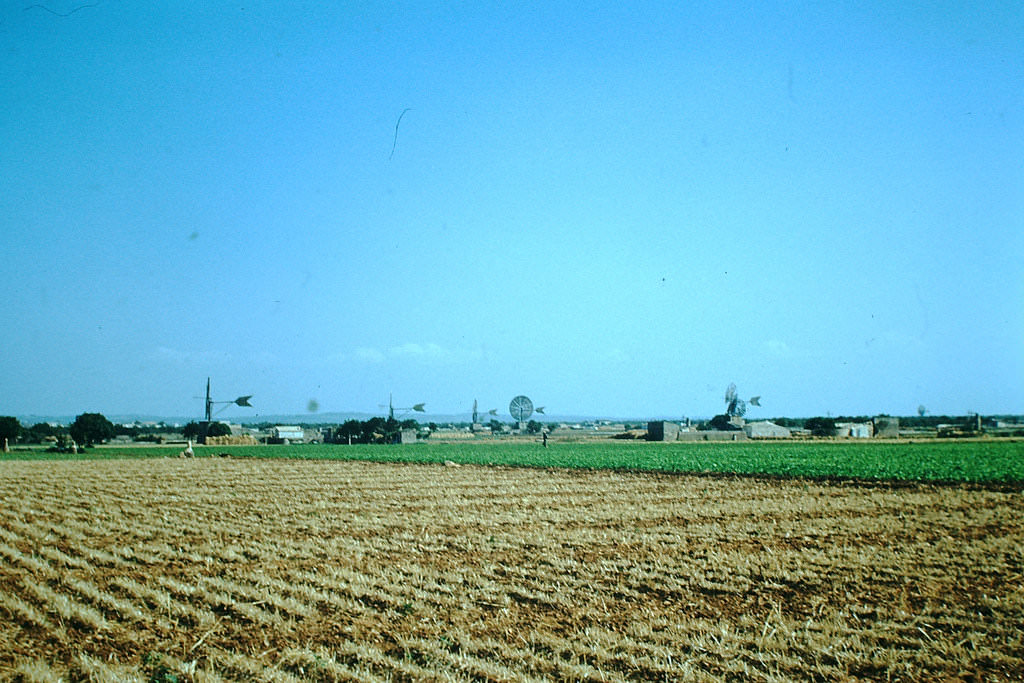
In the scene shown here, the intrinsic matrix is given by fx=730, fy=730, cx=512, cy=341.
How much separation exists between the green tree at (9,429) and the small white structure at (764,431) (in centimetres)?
11074

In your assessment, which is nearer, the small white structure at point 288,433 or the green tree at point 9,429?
the green tree at point 9,429

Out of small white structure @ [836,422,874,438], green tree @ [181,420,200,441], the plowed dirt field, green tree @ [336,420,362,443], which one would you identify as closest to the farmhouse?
small white structure @ [836,422,874,438]

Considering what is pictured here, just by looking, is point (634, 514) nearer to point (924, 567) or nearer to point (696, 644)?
point (924, 567)

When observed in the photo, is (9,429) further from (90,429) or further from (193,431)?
(193,431)

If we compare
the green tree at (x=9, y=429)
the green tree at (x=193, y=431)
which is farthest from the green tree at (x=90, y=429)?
the green tree at (x=193, y=431)

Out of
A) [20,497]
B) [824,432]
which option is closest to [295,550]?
[20,497]

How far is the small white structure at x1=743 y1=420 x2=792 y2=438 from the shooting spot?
427ft

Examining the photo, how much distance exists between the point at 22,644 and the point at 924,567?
534 inches

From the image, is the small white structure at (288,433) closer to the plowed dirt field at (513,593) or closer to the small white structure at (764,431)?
the small white structure at (764,431)

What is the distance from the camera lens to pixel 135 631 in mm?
8961

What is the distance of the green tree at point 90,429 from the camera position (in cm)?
9481

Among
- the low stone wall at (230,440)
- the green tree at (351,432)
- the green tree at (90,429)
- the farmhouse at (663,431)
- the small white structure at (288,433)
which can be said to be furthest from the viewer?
the small white structure at (288,433)

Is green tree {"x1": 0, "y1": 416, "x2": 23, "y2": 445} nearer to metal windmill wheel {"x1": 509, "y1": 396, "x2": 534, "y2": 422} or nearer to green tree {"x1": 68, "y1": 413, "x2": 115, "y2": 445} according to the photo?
green tree {"x1": 68, "y1": 413, "x2": 115, "y2": 445}

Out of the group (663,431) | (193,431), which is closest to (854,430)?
(663,431)
